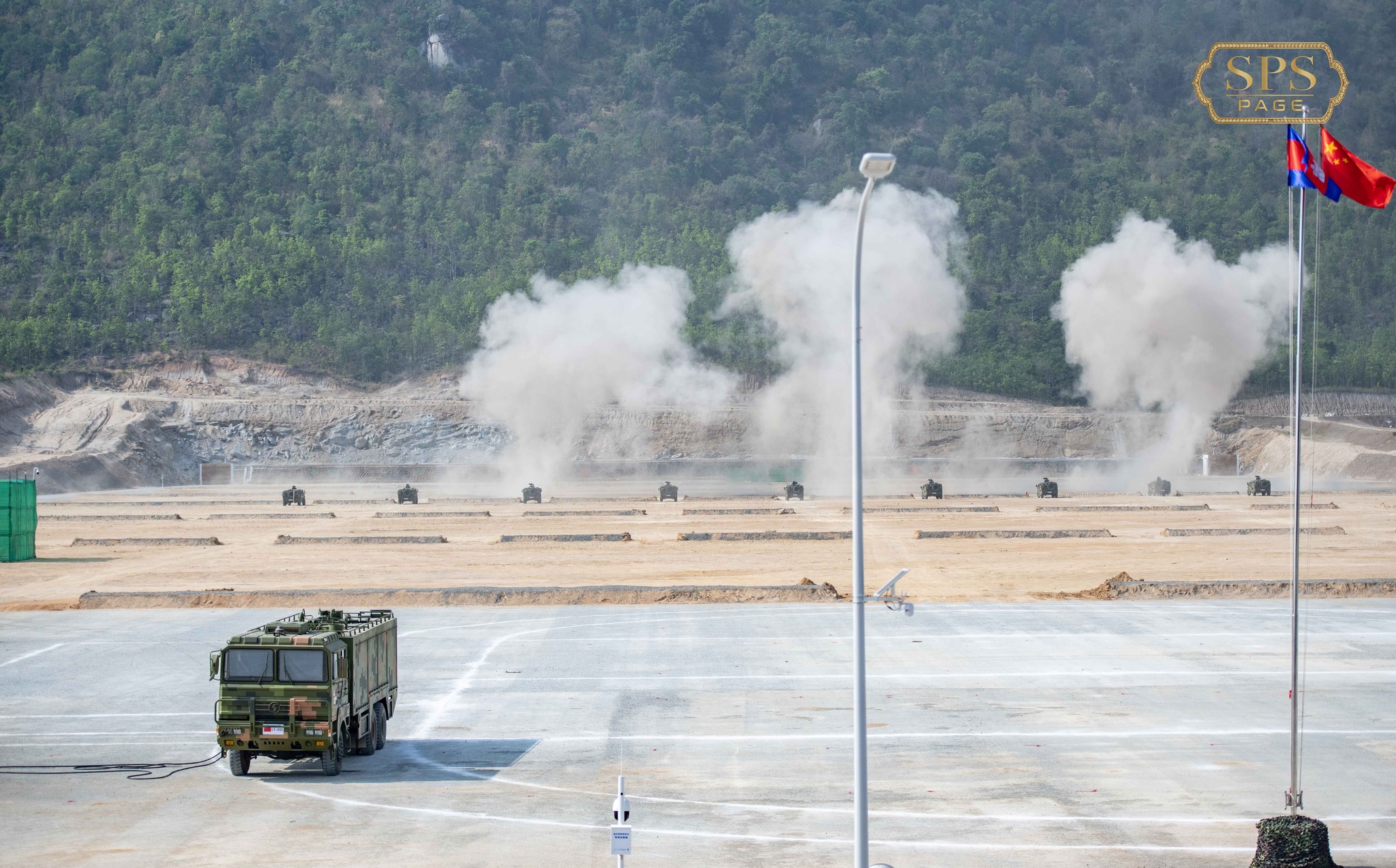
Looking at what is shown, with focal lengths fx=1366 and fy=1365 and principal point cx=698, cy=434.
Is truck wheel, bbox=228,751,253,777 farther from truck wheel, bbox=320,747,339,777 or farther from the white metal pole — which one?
the white metal pole

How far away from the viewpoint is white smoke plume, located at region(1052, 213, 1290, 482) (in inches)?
3243

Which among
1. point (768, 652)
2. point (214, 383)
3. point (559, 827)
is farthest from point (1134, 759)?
point (214, 383)

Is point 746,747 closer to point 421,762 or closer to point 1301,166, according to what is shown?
point 421,762

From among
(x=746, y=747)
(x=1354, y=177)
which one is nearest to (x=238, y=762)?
(x=746, y=747)

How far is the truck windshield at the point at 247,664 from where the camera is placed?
17719 mm

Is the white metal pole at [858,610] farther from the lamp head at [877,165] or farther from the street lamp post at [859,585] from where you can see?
the lamp head at [877,165]

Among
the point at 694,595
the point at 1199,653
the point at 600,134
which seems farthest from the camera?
the point at 600,134

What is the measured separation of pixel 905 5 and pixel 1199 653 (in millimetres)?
182950

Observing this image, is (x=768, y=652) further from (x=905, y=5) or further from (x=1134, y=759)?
(x=905, y=5)

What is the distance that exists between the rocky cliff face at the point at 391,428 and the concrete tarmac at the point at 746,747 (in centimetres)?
7402

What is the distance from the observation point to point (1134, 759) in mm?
18781

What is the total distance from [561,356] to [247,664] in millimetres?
67071

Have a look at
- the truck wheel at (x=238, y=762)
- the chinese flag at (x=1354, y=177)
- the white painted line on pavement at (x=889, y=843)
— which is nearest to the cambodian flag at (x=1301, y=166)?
the chinese flag at (x=1354, y=177)

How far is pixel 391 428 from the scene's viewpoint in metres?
109
